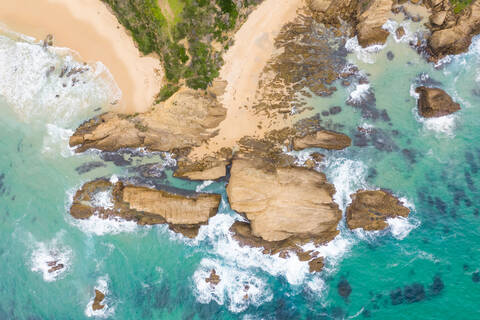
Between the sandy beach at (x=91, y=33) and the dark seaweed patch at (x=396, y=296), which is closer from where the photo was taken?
the sandy beach at (x=91, y=33)

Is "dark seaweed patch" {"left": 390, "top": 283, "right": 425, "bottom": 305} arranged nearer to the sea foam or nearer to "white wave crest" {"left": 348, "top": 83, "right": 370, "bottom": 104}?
"white wave crest" {"left": 348, "top": 83, "right": 370, "bottom": 104}

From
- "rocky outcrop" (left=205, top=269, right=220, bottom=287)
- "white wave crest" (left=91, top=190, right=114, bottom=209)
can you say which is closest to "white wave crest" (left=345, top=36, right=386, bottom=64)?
"rocky outcrop" (left=205, top=269, right=220, bottom=287)

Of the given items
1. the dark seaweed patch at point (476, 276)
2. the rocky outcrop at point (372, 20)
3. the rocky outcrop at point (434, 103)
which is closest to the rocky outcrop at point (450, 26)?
the rocky outcrop at point (434, 103)

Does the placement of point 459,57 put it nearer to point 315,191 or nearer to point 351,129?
point 351,129

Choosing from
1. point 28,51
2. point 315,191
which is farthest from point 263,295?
point 28,51

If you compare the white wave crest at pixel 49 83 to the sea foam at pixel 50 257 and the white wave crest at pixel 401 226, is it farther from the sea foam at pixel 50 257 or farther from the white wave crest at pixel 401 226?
the white wave crest at pixel 401 226
